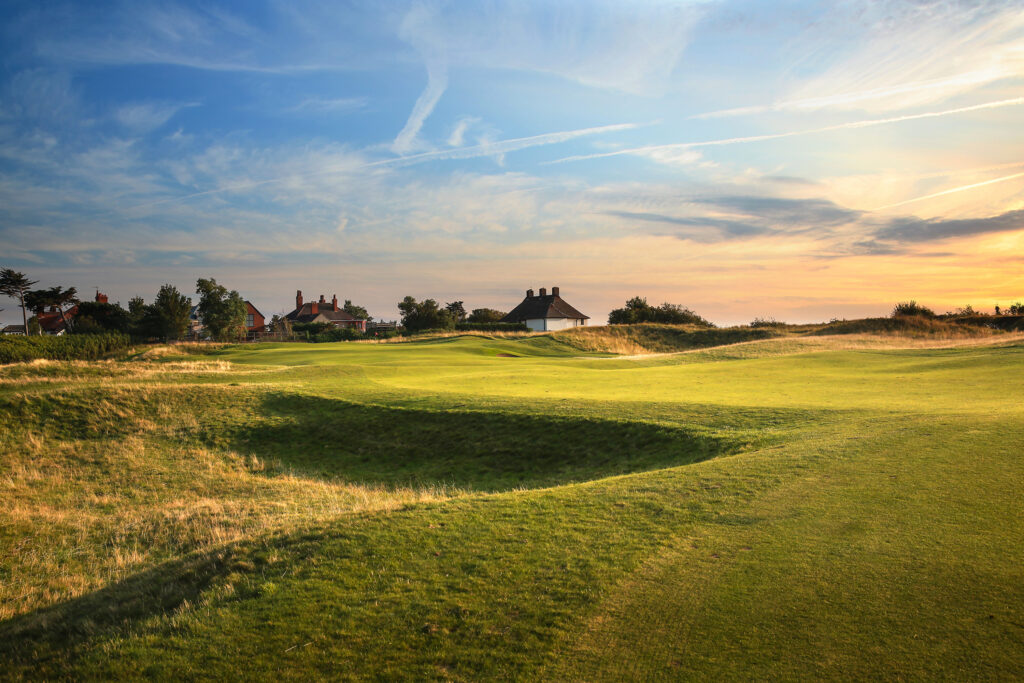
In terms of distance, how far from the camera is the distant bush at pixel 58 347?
146ft

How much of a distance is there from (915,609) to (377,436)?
54.9ft

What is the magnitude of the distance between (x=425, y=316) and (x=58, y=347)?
42.9 m

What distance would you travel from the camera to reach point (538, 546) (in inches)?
303

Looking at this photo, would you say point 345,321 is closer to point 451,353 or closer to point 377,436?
point 451,353

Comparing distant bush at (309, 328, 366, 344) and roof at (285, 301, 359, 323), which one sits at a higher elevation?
roof at (285, 301, 359, 323)

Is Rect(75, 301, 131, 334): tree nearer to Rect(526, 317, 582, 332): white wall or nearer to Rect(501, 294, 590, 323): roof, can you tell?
Rect(501, 294, 590, 323): roof

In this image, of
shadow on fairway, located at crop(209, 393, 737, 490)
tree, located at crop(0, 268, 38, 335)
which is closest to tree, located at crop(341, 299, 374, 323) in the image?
tree, located at crop(0, 268, 38, 335)

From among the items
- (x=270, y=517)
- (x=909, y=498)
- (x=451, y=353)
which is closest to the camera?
(x=909, y=498)

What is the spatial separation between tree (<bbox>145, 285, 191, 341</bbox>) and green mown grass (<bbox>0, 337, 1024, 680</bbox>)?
60.9m

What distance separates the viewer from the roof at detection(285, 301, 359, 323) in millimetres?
119125

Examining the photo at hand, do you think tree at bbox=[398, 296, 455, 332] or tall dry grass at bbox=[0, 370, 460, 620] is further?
tree at bbox=[398, 296, 455, 332]

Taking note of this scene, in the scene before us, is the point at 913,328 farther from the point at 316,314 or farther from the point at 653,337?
the point at 316,314

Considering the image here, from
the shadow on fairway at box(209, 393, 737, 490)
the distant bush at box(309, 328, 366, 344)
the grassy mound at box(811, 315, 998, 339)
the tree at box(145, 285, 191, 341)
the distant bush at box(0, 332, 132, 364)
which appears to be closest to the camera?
the shadow on fairway at box(209, 393, 737, 490)

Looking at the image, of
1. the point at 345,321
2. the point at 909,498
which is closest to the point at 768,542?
the point at 909,498
